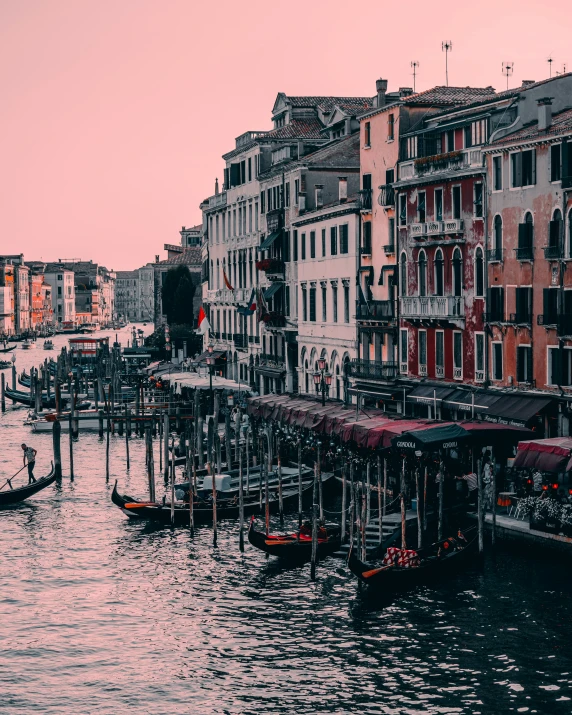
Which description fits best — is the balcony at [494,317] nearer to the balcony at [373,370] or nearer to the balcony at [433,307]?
the balcony at [433,307]

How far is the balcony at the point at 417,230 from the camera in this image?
51.5m

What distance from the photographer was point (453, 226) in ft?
161

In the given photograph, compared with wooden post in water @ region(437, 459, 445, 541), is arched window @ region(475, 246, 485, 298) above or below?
above

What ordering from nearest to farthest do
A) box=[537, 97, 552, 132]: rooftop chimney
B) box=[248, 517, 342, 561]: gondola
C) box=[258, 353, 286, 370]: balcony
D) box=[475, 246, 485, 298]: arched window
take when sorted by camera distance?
box=[248, 517, 342, 561]: gondola, box=[537, 97, 552, 132]: rooftop chimney, box=[475, 246, 485, 298]: arched window, box=[258, 353, 286, 370]: balcony

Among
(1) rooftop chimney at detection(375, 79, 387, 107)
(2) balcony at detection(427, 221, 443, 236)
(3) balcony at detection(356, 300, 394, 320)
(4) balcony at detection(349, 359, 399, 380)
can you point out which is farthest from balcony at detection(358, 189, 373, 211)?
(4) balcony at detection(349, 359, 399, 380)

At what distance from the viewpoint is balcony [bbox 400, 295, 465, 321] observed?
161ft

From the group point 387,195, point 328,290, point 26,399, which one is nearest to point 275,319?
point 328,290

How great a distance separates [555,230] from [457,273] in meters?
6.88

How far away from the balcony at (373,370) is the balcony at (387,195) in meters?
6.92

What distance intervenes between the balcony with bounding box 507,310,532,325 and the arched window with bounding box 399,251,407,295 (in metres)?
9.43

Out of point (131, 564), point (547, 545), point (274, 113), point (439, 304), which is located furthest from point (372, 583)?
point (274, 113)

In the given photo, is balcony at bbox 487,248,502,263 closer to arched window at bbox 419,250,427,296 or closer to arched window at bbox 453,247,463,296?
arched window at bbox 453,247,463,296

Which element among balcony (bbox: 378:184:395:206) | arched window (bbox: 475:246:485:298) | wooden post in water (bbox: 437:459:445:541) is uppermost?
balcony (bbox: 378:184:395:206)

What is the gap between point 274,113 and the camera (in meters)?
79.6
